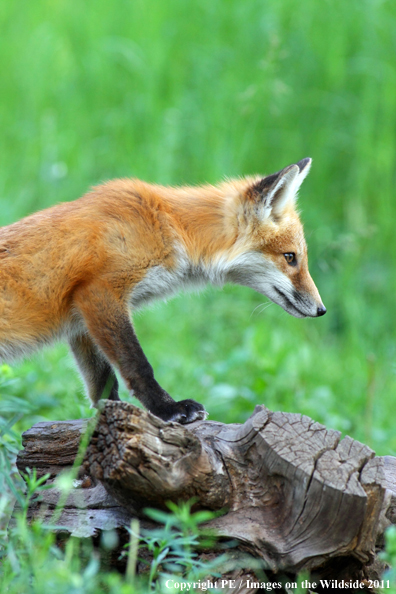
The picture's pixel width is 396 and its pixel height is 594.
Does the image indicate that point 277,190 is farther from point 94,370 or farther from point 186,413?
point 94,370

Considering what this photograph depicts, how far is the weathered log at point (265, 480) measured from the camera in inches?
102

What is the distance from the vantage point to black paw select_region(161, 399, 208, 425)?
3488 millimetres

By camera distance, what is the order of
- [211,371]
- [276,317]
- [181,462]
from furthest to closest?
1. [276,317]
2. [211,371]
3. [181,462]

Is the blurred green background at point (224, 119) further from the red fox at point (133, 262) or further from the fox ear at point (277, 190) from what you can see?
the fox ear at point (277, 190)

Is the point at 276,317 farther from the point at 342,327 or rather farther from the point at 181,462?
the point at 181,462

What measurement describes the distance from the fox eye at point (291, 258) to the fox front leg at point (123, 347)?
1270 mm

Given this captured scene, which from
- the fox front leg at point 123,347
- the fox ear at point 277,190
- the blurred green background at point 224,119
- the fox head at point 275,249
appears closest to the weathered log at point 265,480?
the fox front leg at point 123,347

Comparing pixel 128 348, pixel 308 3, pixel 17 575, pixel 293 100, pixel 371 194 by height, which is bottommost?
pixel 17 575

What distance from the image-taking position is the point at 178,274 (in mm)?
4102

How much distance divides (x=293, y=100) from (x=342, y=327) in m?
3.53

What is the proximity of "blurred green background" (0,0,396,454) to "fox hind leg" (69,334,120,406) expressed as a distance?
9.41 feet

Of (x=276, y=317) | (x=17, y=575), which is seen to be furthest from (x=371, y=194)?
(x=17, y=575)

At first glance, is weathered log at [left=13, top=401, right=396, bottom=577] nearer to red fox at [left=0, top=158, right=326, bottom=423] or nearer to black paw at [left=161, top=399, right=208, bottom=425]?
black paw at [left=161, top=399, right=208, bottom=425]

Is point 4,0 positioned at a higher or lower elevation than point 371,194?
higher
